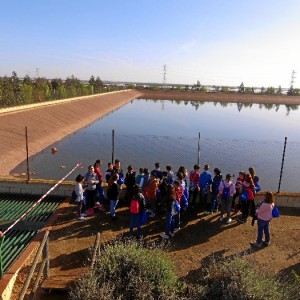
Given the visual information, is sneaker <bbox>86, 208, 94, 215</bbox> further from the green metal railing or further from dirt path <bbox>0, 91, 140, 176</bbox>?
dirt path <bbox>0, 91, 140, 176</bbox>

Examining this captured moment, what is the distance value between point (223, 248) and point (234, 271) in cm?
247

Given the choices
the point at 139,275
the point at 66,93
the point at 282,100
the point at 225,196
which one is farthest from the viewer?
the point at 282,100

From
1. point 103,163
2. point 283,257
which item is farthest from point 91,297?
point 103,163

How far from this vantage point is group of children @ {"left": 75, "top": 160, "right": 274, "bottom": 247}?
8.51 m

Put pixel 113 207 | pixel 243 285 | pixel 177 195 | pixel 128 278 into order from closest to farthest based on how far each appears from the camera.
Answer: pixel 243 285 → pixel 128 278 → pixel 177 195 → pixel 113 207

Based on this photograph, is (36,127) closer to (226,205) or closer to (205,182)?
(205,182)

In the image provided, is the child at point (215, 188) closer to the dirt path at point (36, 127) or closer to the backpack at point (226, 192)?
the backpack at point (226, 192)

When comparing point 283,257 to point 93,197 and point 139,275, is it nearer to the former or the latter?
point 139,275

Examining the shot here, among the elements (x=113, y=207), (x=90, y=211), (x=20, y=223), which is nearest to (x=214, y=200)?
(x=113, y=207)

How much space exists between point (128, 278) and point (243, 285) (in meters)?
1.90

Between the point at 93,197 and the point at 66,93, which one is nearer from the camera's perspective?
the point at 93,197

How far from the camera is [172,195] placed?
8.53 m

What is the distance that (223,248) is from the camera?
828 cm

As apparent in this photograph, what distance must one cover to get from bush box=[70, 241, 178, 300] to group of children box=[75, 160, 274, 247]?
7.88 ft
